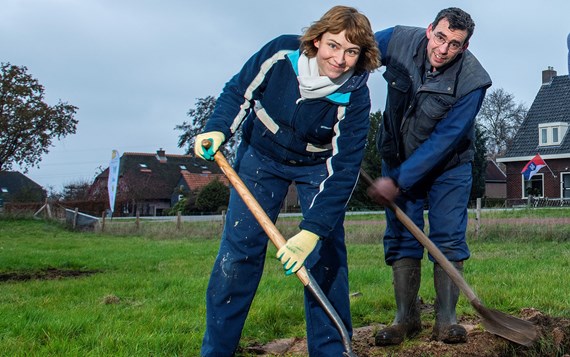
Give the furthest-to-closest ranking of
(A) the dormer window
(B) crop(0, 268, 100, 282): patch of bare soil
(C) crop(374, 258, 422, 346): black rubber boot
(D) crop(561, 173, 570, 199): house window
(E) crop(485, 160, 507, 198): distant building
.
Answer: (E) crop(485, 160, 507, 198): distant building < (D) crop(561, 173, 570, 199): house window < (A) the dormer window < (B) crop(0, 268, 100, 282): patch of bare soil < (C) crop(374, 258, 422, 346): black rubber boot

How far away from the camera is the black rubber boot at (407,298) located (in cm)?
405

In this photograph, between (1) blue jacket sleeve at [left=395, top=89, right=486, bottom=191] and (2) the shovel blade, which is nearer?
(2) the shovel blade

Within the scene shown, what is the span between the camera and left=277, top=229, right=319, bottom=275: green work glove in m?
2.98

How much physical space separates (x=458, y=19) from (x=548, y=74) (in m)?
36.0

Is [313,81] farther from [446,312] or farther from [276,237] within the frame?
[446,312]

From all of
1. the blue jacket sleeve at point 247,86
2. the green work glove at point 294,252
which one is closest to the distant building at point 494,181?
the blue jacket sleeve at point 247,86

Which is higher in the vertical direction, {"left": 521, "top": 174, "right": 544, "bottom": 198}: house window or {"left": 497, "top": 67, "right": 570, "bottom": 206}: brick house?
{"left": 497, "top": 67, "right": 570, "bottom": 206}: brick house

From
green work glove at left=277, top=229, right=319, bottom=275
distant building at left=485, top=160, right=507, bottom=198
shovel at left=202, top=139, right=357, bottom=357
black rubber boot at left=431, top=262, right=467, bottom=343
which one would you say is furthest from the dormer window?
green work glove at left=277, top=229, right=319, bottom=275

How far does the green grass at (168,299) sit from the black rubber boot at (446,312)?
26.7 inches

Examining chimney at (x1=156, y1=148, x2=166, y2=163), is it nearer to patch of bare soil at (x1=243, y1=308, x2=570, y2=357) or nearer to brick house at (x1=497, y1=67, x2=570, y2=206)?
brick house at (x1=497, y1=67, x2=570, y2=206)

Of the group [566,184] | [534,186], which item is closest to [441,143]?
[566,184]

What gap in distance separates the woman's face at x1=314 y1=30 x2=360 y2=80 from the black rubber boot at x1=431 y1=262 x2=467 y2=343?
5.27 feet

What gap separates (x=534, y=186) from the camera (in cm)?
3688

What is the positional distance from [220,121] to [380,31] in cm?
152
